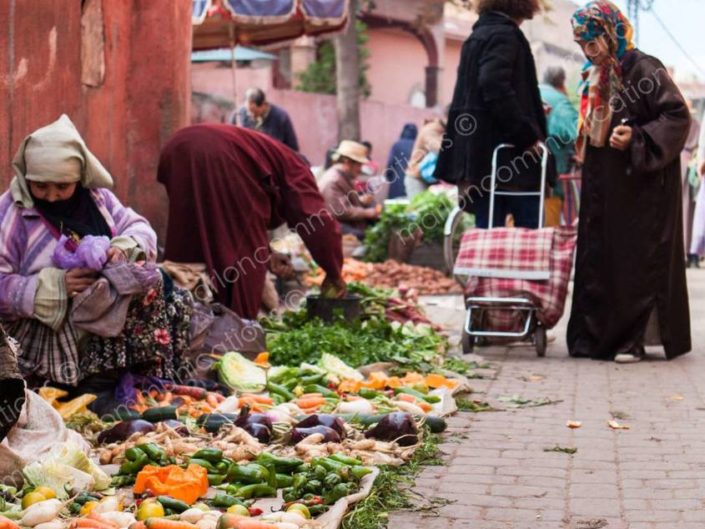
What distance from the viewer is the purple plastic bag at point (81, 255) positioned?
6742mm

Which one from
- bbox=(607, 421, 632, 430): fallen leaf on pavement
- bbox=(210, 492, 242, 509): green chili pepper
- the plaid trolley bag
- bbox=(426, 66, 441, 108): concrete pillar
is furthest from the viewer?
bbox=(426, 66, 441, 108): concrete pillar

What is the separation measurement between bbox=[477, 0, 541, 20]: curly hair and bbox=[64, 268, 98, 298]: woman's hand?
4.31 meters

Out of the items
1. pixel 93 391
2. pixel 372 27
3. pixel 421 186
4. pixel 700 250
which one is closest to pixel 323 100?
pixel 372 27

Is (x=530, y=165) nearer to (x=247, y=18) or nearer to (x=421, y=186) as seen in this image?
(x=247, y=18)

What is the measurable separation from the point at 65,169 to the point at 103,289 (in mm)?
656

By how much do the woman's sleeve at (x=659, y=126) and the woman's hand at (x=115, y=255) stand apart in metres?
3.58

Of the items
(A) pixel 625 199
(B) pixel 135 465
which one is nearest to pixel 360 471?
(B) pixel 135 465

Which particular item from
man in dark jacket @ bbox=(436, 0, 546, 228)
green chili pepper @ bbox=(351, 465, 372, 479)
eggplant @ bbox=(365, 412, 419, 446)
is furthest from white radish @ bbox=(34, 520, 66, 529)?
man in dark jacket @ bbox=(436, 0, 546, 228)

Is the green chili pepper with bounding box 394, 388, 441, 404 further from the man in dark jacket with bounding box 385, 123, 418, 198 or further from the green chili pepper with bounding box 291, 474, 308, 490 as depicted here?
the man in dark jacket with bounding box 385, 123, 418, 198

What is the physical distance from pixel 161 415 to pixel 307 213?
8.51ft

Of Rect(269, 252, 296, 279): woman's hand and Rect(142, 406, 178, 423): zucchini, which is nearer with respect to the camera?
Rect(142, 406, 178, 423): zucchini

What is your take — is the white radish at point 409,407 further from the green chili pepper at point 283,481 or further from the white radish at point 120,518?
the white radish at point 120,518

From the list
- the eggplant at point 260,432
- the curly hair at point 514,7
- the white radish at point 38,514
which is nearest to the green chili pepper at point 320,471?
the eggplant at point 260,432

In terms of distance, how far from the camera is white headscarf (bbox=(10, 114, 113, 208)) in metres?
6.78
